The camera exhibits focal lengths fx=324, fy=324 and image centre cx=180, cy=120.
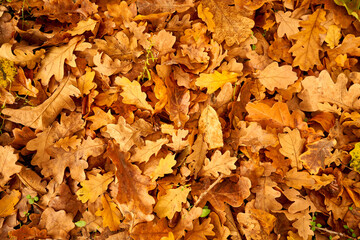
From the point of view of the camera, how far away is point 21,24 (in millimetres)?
2043

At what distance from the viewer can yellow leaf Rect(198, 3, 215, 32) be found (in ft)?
6.55

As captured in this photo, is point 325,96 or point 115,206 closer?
point 115,206

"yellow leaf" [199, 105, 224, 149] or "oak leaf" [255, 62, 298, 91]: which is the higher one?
"oak leaf" [255, 62, 298, 91]

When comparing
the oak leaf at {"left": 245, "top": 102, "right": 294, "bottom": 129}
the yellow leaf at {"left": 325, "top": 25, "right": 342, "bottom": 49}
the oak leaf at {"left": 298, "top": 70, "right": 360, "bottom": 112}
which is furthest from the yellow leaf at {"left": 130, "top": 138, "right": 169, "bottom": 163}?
the yellow leaf at {"left": 325, "top": 25, "right": 342, "bottom": 49}

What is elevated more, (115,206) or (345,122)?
(345,122)

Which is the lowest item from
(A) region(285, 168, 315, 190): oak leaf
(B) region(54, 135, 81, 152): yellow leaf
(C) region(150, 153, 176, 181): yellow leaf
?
(A) region(285, 168, 315, 190): oak leaf

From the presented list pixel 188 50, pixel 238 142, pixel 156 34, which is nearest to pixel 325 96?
pixel 238 142

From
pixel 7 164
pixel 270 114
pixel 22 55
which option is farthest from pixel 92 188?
pixel 270 114

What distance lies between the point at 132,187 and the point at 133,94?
21.3 inches

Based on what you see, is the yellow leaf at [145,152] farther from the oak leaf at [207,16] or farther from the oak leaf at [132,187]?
the oak leaf at [207,16]

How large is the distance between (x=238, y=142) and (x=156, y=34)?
837mm

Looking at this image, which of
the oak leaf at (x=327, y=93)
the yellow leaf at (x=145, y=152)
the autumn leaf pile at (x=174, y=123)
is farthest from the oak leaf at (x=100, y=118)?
the oak leaf at (x=327, y=93)

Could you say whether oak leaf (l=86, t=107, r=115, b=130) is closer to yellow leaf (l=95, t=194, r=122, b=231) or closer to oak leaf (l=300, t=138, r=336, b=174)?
yellow leaf (l=95, t=194, r=122, b=231)

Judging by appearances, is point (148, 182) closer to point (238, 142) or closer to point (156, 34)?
point (238, 142)
